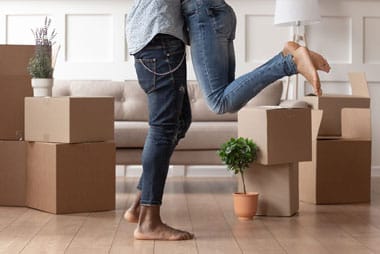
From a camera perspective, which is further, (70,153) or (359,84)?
(359,84)

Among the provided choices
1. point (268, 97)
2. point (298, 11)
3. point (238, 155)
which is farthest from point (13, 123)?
point (298, 11)

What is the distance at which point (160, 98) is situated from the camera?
8.65ft

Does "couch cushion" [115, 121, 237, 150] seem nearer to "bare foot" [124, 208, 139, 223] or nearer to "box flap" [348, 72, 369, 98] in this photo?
"box flap" [348, 72, 369, 98]

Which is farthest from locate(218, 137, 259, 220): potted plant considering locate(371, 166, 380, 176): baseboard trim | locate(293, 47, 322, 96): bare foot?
locate(371, 166, 380, 176): baseboard trim

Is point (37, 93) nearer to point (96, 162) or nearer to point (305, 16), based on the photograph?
point (96, 162)

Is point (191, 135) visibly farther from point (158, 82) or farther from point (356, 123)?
point (158, 82)

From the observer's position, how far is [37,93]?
3.58m

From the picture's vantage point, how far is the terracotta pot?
10.6ft

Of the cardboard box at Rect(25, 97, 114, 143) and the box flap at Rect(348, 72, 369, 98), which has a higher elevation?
the box flap at Rect(348, 72, 369, 98)

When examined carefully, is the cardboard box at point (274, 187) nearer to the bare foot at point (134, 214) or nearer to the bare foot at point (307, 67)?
the bare foot at point (134, 214)

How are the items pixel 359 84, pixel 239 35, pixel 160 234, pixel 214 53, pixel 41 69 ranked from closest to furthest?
pixel 214 53 < pixel 160 234 < pixel 41 69 < pixel 359 84 < pixel 239 35

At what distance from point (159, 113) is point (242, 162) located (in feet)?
2.52

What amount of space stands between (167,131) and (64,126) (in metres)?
0.90

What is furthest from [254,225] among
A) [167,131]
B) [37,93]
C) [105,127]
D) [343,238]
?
[37,93]
